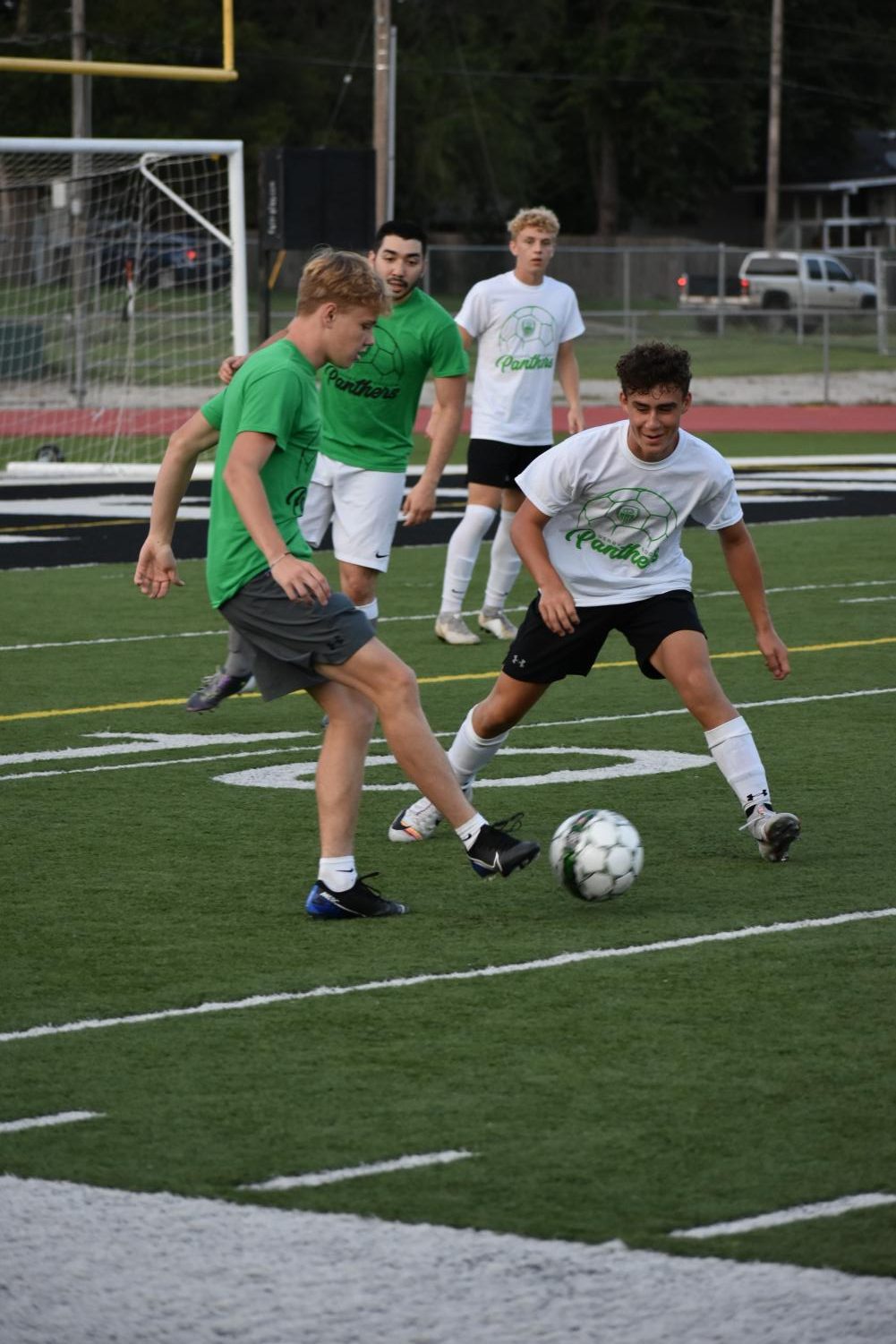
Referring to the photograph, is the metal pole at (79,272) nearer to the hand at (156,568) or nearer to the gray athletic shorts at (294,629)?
the hand at (156,568)

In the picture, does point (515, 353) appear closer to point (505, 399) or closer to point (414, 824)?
point (505, 399)

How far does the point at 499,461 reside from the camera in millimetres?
12531

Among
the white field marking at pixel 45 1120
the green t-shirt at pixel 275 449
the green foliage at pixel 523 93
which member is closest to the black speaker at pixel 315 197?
the green t-shirt at pixel 275 449

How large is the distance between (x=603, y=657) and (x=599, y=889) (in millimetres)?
5478

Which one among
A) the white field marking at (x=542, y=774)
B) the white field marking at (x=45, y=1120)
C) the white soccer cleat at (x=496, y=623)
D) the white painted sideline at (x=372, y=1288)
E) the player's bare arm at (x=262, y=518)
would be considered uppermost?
the player's bare arm at (x=262, y=518)

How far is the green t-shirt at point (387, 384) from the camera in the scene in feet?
32.7

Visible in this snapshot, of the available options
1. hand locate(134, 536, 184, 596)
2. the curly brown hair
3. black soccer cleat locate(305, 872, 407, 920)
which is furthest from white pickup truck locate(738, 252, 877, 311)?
black soccer cleat locate(305, 872, 407, 920)

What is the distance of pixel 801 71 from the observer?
3125 inches

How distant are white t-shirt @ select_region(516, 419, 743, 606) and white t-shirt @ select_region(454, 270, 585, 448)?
17.1 ft

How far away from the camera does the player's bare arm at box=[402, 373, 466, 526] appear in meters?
9.93

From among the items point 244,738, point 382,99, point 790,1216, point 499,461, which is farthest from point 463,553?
point 382,99

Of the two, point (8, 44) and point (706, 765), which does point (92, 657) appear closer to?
point (706, 765)

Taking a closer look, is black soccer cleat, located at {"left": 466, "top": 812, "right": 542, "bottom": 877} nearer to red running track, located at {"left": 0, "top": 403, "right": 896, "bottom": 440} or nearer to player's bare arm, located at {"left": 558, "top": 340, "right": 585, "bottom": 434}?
player's bare arm, located at {"left": 558, "top": 340, "right": 585, "bottom": 434}

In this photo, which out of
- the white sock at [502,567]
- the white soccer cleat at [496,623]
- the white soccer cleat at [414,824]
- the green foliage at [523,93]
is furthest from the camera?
the green foliage at [523,93]
